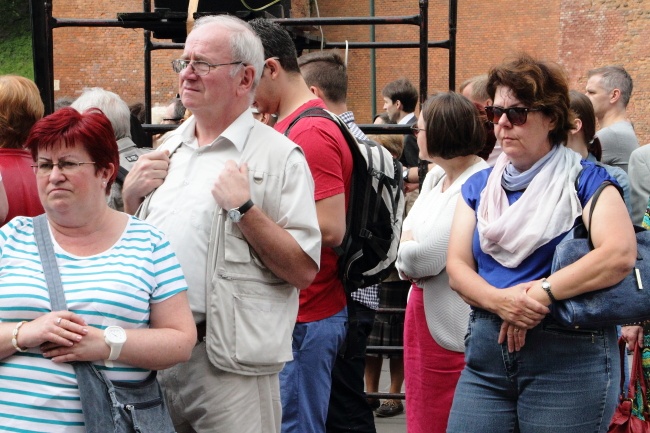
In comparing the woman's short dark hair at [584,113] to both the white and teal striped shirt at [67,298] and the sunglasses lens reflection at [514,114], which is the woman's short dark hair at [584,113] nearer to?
the sunglasses lens reflection at [514,114]

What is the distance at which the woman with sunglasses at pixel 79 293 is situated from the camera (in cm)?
266

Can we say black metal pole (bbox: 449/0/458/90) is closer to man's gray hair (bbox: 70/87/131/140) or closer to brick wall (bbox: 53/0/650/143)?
man's gray hair (bbox: 70/87/131/140)

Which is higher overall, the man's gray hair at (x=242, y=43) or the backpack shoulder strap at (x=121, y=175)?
A: the man's gray hair at (x=242, y=43)

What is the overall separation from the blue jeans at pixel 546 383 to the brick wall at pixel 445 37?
54.8 feet

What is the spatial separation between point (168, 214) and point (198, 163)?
207 mm

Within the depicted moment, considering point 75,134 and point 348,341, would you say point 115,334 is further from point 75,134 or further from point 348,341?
point 348,341

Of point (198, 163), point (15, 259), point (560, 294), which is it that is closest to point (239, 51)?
point (198, 163)

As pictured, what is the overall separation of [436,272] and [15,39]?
74.9ft

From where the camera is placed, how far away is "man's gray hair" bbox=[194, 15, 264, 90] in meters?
3.26

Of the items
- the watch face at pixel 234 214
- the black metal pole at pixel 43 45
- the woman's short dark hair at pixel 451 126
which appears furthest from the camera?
the black metal pole at pixel 43 45

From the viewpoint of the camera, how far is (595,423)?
3.38 meters

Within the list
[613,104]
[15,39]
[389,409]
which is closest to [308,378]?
[389,409]

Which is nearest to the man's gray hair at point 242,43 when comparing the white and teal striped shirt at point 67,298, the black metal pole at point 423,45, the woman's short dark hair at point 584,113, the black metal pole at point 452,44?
the white and teal striped shirt at point 67,298

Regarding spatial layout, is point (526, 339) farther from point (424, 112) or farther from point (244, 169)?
point (424, 112)
